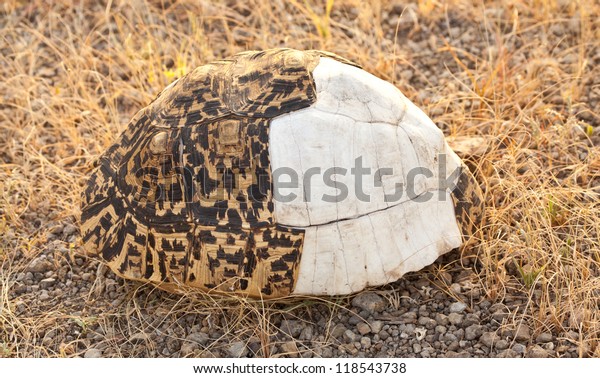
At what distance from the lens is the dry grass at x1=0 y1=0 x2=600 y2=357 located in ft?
13.4

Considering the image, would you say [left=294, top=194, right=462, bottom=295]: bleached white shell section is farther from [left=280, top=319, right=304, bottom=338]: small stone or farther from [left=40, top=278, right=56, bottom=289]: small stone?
[left=40, top=278, right=56, bottom=289]: small stone

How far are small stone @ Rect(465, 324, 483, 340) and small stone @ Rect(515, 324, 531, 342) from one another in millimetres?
175

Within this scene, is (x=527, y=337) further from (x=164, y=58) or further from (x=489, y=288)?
(x=164, y=58)

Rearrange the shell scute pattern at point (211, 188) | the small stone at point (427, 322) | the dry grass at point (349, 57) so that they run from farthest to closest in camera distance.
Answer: the dry grass at point (349, 57), the small stone at point (427, 322), the shell scute pattern at point (211, 188)

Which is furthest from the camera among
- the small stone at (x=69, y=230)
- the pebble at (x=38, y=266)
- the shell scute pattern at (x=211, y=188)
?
the small stone at (x=69, y=230)

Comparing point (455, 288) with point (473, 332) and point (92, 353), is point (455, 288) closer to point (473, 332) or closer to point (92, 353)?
point (473, 332)

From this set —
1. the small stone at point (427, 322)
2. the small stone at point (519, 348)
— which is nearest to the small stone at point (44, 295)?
the small stone at point (427, 322)

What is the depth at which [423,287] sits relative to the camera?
4.15m

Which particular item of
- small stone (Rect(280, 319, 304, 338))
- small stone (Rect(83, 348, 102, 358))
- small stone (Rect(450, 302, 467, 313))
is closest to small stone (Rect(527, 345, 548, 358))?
small stone (Rect(450, 302, 467, 313))

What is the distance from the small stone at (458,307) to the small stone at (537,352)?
40 centimetres

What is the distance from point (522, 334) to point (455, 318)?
33 centimetres

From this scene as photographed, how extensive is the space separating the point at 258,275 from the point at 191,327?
1.59 ft

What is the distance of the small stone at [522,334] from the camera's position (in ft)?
12.6

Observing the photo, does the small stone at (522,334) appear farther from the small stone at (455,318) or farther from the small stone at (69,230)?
the small stone at (69,230)
